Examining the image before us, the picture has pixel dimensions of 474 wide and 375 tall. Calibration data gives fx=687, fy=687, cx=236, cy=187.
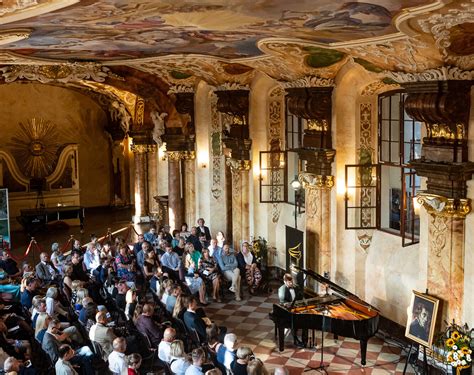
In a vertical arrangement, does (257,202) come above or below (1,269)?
above

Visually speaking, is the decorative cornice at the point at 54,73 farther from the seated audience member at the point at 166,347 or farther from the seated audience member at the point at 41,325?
the seated audience member at the point at 166,347

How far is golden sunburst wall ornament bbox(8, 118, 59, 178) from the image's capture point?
2683 centimetres

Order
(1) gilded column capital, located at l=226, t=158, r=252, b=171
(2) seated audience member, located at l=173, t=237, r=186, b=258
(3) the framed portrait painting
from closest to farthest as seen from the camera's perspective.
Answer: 1. (3) the framed portrait painting
2. (2) seated audience member, located at l=173, t=237, r=186, b=258
3. (1) gilded column capital, located at l=226, t=158, r=252, b=171

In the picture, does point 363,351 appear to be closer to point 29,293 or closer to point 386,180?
point 386,180

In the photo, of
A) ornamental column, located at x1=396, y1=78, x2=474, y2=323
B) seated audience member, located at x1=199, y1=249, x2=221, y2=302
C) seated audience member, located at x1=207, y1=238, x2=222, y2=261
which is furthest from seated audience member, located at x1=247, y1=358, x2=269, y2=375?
seated audience member, located at x1=207, y1=238, x2=222, y2=261

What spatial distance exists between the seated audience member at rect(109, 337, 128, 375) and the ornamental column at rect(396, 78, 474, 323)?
16.7 ft

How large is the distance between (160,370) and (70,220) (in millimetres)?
15676

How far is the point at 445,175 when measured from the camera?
10500 millimetres

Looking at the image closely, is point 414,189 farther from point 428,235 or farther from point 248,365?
point 248,365

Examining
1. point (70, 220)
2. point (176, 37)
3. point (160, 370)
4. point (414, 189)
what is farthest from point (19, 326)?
point (70, 220)

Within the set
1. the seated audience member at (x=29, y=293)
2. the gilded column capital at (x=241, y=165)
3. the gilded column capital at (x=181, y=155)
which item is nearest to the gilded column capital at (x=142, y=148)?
the gilded column capital at (x=181, y=155)

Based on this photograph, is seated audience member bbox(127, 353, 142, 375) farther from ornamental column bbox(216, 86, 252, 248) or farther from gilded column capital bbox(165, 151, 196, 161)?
gilded column capital bbox(165, 151, 196, 161)

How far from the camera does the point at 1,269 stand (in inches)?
600

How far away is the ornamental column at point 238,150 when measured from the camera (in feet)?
57.9
